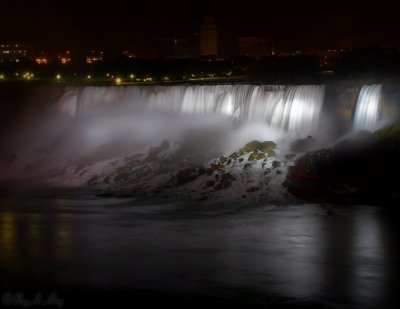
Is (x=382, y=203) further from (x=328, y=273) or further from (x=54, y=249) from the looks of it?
(x=54, y=249)

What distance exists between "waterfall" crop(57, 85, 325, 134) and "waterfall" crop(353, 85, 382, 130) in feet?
5.87

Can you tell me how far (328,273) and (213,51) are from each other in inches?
4206

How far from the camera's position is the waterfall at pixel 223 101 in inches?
1164

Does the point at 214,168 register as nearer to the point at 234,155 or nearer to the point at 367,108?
the point at 234,155

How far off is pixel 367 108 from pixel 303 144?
2.62 meters

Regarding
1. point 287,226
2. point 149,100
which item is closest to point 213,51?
point 149,100

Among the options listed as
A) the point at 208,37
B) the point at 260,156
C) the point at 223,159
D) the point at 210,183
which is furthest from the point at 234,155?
the point at 208,37

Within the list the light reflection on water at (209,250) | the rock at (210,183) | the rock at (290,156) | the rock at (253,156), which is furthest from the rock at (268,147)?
the light reflection on water at (209,250)

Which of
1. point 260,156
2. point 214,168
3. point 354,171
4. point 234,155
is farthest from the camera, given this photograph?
point 234,155

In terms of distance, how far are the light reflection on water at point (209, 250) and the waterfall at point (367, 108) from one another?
586 cm

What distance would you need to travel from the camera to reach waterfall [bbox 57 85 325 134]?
2958cm

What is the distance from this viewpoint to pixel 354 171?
2347 centimetres

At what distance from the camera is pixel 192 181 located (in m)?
26.8

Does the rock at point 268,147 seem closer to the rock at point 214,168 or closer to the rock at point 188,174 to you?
the rock at point 214,168
